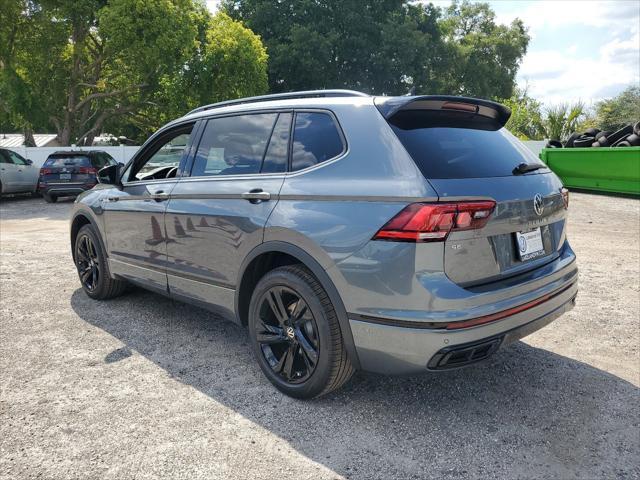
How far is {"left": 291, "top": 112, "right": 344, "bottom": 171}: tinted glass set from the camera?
2984 mm

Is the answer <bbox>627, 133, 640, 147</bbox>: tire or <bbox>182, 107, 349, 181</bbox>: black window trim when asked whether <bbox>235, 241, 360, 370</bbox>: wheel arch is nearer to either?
<bbox>182, 107, 349, 181</bbox>: black window trim

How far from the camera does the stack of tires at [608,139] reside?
13070mm

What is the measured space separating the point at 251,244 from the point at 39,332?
2.33 m

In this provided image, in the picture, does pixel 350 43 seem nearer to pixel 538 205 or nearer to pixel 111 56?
pixel 111 56

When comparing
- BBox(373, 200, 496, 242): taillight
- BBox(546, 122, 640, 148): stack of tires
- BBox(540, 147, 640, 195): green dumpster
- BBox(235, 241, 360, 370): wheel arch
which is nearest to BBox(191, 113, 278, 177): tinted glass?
BBox(235, 241, 360, 370): wheel arch

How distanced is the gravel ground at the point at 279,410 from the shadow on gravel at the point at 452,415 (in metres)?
0.01

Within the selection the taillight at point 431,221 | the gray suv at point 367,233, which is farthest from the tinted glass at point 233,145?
the taillight at point 431,221

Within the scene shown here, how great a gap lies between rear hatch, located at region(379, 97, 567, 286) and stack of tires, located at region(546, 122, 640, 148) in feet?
39.0

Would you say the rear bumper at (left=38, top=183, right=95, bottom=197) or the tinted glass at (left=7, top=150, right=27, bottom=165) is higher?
the tinted glass at (left=7, top=150, right=27, bottom=165)

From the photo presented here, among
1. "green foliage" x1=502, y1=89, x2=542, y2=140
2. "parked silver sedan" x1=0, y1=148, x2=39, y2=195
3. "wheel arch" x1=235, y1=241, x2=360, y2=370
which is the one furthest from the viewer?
"green foliage" x1=502, y1=89, x2=542, y2=140

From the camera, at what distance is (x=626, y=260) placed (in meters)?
6.59

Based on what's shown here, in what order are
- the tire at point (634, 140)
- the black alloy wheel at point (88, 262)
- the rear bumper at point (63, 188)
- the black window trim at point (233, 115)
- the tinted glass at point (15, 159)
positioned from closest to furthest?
the black window trim at point (233, 115) → the black alloy wheel at point (88, 262) → the tire at point (634, 140) → the rear bumper at point (63, 188) → the tinted glass at point (15, 159)

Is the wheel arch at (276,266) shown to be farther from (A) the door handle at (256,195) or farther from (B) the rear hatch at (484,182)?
(B) the rear hatch at (484,182)

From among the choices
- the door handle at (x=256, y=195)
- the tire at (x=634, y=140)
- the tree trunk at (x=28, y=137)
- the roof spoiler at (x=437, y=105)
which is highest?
the tree trunk at (x=28, y=137)
